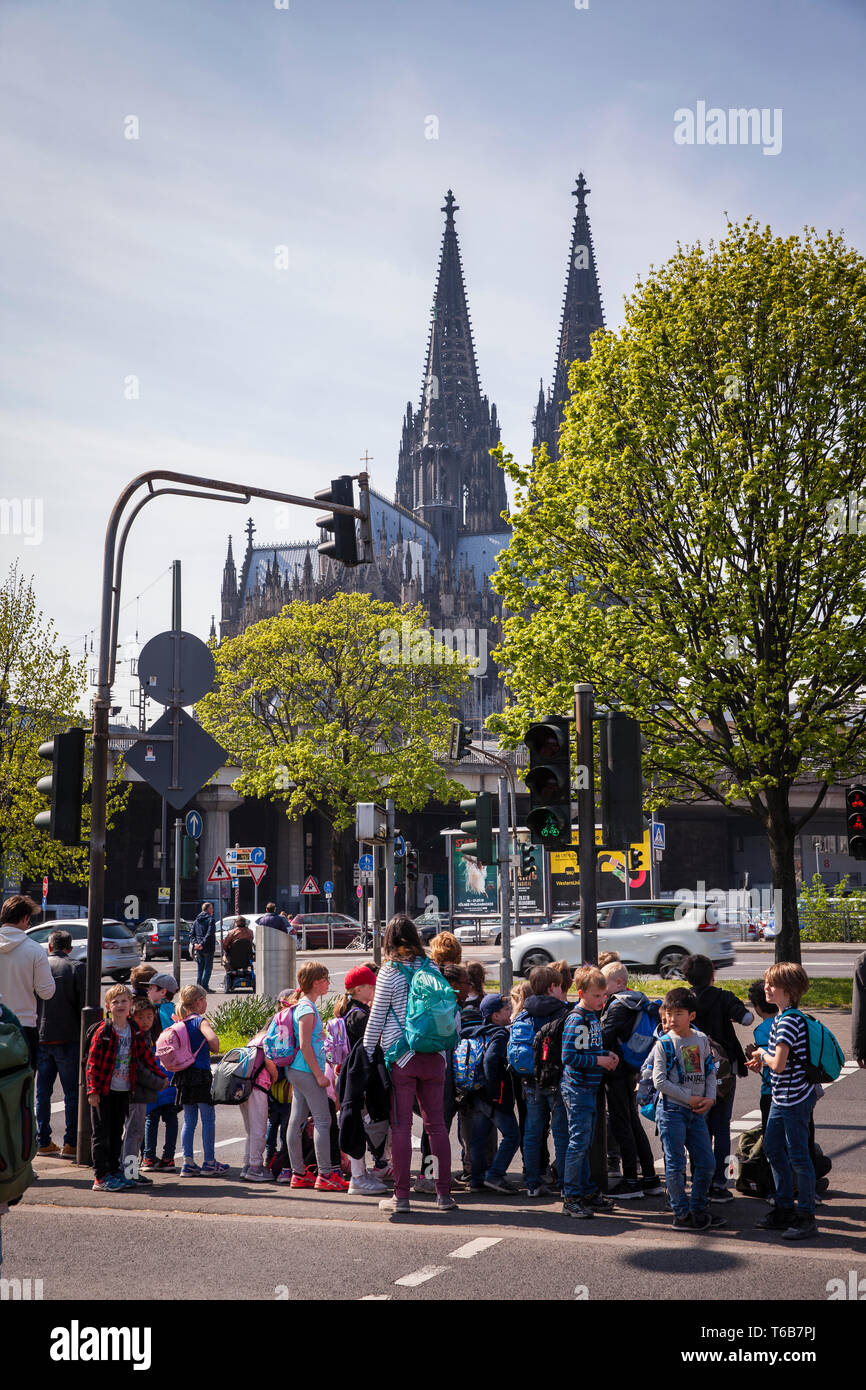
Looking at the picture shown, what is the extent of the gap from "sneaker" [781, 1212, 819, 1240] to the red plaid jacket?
449cm

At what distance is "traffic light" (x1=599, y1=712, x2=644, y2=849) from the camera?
31.6 ft

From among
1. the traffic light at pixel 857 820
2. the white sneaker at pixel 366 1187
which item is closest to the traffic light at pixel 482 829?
the traffic light at pixel 857 820

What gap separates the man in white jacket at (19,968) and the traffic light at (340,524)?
4171 mm

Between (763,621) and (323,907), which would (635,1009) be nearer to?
(763,621)

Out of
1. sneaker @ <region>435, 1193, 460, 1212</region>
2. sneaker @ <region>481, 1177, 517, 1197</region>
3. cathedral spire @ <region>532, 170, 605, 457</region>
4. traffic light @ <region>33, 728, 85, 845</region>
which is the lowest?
sneaker @ <region>481, 1177, 517, 1197</region>

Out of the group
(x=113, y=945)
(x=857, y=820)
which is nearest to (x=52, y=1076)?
(x=857, y=820)

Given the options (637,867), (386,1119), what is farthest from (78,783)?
(637,867)

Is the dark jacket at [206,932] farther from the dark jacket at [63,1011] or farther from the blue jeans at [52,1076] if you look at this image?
the dark jacket at [63,1011]

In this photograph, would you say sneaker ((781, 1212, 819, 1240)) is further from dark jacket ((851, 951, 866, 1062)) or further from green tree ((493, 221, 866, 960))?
green tree ((493, 221, 866, 960))

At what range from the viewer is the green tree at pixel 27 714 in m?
34.4

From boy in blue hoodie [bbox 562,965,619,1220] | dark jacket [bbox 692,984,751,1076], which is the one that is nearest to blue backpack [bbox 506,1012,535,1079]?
boy in blue hoodie [bbox 562,965,619,1220]

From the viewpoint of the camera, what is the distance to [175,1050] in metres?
9.41

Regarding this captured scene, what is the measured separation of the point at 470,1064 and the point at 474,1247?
1832 millimetres
